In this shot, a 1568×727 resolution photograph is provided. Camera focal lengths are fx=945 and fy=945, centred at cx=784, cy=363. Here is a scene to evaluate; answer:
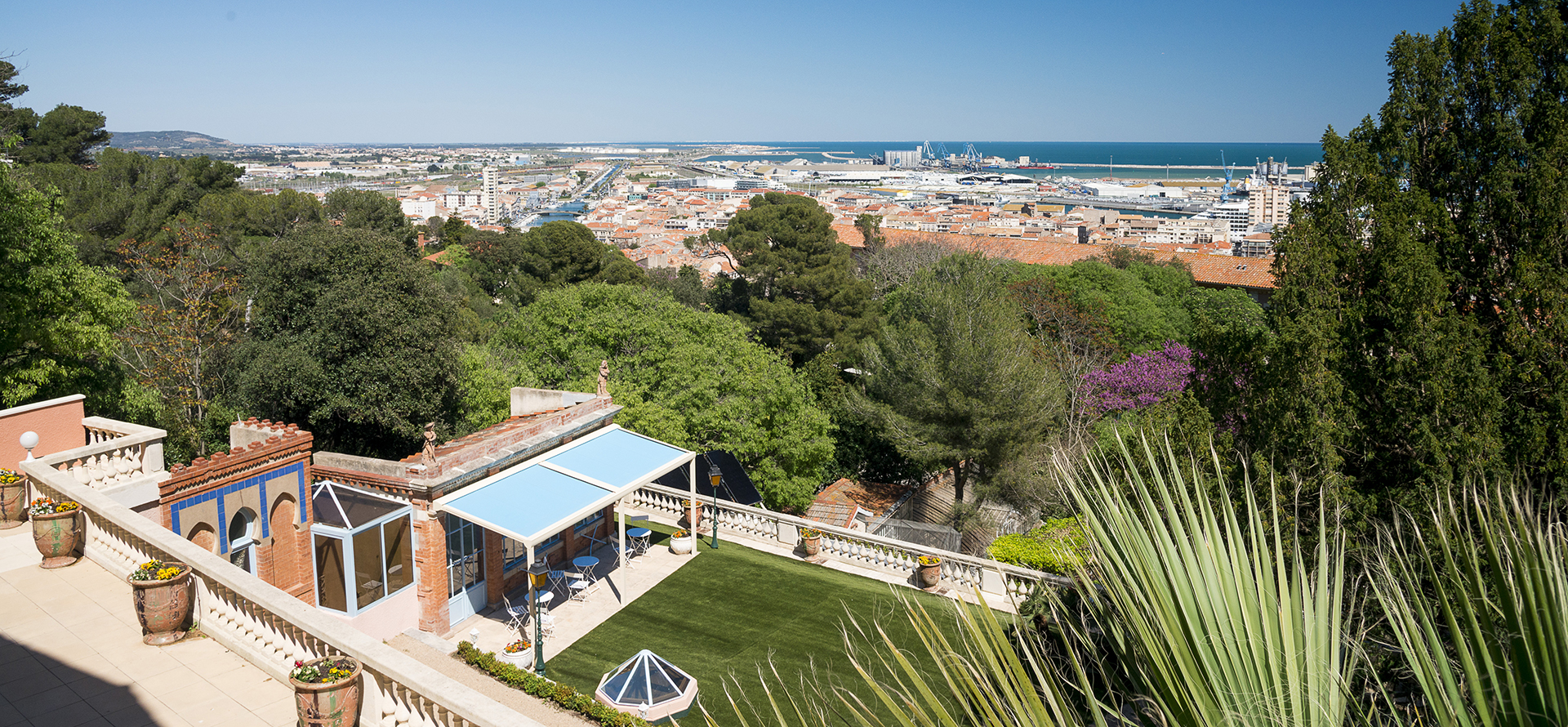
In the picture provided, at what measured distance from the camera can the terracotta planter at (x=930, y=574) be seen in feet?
46.8

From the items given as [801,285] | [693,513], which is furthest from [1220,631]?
[801,285]

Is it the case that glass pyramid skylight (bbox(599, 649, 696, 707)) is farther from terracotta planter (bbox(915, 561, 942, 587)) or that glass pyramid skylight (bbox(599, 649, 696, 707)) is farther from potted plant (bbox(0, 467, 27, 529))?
potted plant (bbox(0, 467, 27, 529))

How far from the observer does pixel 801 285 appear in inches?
1545

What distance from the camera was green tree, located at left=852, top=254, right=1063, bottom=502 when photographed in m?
22.5

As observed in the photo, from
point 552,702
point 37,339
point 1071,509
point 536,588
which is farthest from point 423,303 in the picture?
point 1071,509

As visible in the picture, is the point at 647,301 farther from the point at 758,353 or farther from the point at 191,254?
the point at 191,254

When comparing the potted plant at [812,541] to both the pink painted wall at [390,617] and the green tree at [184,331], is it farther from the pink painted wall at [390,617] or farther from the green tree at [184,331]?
Answer: the green tree at [184,331]

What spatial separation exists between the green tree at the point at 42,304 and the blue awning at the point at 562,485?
31.3 ft

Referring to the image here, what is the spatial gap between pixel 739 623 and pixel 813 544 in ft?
8.50

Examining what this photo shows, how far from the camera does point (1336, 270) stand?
30.7 ft

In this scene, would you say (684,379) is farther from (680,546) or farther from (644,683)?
(644,683)

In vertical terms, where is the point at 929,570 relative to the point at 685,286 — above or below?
below

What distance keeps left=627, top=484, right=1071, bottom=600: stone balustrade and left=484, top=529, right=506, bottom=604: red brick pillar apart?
356 cm

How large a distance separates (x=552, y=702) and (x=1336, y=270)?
366 inches
